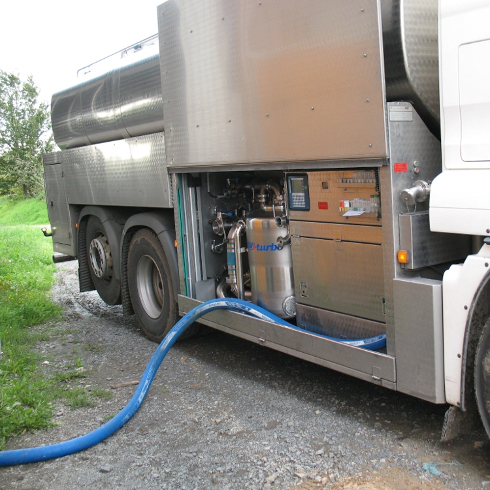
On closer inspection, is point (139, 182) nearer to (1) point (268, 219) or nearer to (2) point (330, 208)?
(1) point (268, 219)

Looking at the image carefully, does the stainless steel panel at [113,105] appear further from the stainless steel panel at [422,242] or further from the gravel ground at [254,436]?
the stainless steel panel at [422,242]

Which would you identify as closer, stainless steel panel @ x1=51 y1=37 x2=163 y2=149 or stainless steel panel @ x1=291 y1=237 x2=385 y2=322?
stainless steel panel @ x1=291 y1=237 x2=385 y2=322

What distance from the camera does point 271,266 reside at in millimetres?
4633

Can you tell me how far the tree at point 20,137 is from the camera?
36156 mm

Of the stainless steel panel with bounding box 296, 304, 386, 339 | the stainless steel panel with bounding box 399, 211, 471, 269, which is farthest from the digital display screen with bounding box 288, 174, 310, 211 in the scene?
the stainless steel panel with bounding box 399, 211, 471, 269

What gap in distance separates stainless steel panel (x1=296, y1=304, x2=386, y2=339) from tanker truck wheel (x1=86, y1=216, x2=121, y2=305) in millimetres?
3094

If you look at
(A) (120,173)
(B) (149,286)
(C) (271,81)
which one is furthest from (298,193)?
(B) (149,286)

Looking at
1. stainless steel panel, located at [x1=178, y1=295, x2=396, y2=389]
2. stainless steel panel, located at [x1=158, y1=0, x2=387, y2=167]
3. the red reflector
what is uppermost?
stainless steel panel, located at [x1=158, y1=0, x2=387, y2=167]

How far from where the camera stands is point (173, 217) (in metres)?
5.62

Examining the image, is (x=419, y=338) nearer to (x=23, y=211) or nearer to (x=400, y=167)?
(x=400, y=167)

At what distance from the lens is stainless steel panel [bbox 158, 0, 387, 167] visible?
3295mm

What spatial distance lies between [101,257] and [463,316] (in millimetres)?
4810

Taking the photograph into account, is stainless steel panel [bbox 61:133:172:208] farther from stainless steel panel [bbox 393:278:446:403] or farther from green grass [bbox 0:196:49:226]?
green grass [bbox 0:196:49:226]

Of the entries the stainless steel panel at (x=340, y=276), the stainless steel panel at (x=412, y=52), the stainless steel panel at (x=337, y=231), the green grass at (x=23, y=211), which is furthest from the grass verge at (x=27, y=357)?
the green grass at (x=23, y=211)
